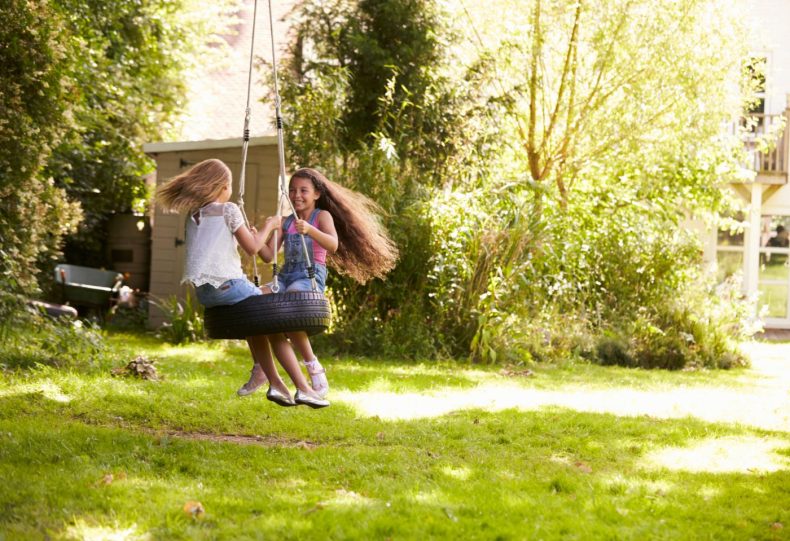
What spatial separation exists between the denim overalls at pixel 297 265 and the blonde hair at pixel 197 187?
2.34 feet

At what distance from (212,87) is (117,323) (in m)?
14.1

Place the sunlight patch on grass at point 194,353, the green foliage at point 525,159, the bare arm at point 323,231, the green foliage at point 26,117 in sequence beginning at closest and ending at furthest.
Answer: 1. the bare arm at point 323,231
2. the green foliage at point 26,117
3. the sunlight patch on grass at point 194,353
4. the green foliage at point 525,159

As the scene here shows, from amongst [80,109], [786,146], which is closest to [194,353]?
[80,109]

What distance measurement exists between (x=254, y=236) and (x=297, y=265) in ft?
1.96

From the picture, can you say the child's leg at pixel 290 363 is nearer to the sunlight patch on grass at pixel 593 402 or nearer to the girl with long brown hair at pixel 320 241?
the girl with long brown hair at pixel 320 241

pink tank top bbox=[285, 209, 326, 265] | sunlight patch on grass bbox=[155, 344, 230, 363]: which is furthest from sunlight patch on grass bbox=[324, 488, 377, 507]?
sunlight patch on grass bbox=[155, 344, 230, 363]

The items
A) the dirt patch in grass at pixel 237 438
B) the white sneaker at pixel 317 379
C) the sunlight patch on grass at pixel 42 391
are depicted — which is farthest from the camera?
the sunlight patch on grass at pixel 42 391

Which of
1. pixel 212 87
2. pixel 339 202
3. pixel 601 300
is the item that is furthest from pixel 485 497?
pixel 212 87

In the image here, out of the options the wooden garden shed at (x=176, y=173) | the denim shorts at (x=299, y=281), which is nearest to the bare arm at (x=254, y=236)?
the denim shorts at (x=299, y=281)

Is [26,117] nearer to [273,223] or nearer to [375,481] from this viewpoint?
[273,223]

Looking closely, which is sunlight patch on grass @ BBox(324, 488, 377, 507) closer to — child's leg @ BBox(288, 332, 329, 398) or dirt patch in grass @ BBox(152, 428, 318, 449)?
child's leg @ BBox(288, 332, 329, 398)

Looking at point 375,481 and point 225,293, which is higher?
point 225,293

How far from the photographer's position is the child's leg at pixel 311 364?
Result: 620cm

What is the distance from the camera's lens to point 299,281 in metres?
6.39
